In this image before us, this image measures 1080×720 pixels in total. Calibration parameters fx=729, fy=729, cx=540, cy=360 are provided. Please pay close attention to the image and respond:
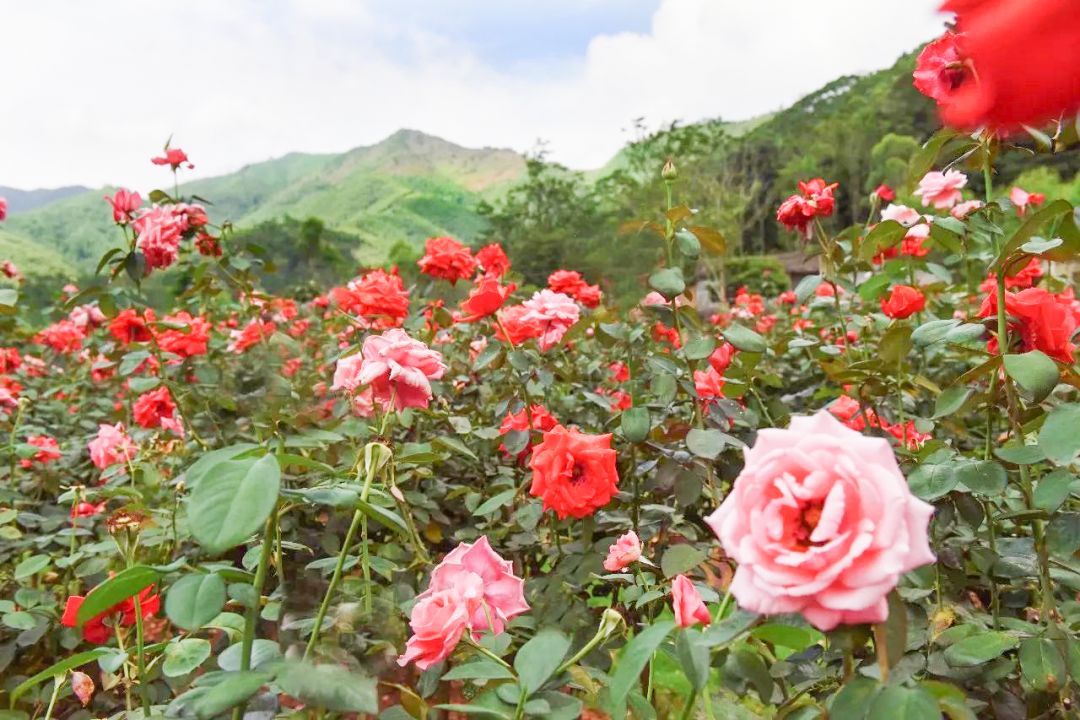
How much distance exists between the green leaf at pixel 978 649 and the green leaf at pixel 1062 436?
0.18 m

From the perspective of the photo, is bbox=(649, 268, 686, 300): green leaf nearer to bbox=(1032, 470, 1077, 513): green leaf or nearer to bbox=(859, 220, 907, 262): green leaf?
bbox=(859, 220, 907, 262): green leaf

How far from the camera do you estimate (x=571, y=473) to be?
2.79ft

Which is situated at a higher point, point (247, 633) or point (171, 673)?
point (247, 633)

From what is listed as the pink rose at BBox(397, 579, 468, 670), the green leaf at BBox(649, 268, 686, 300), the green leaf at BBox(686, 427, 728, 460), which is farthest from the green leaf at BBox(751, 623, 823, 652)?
the green leaf at BBox(649, 268, 686, 300)

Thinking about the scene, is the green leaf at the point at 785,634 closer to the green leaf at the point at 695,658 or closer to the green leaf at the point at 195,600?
the green leaf at the point at 695,658

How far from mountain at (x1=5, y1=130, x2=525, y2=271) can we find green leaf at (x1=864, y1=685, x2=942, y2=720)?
12.7 m

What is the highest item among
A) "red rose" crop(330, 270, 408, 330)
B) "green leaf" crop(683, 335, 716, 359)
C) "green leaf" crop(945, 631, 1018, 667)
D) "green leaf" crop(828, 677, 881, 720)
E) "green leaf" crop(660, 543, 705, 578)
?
"red rose" crop(330, 270, 408, 330)

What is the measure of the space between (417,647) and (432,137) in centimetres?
3345

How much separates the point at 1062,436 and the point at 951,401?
20 cm

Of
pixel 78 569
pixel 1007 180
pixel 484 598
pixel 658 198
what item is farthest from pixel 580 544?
pixel 1007 180

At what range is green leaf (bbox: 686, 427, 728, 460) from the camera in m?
0.82

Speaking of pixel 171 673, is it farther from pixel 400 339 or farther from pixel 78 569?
pixel 78 569

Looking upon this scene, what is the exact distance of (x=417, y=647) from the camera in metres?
0.59

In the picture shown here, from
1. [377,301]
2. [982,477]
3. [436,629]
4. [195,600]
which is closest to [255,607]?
[195,600]
